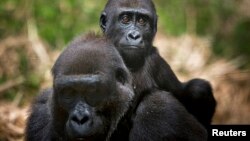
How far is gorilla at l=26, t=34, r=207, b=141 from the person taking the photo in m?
6.02

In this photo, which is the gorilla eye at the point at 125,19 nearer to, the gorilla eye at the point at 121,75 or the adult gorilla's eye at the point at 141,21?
the adult gorilla's eye at the point at 141,21

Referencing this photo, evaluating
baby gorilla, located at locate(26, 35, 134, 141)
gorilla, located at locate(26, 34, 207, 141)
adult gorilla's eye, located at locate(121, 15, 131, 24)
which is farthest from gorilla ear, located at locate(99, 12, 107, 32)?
baby gorilla, located at locate(26, 35, 134, 141)

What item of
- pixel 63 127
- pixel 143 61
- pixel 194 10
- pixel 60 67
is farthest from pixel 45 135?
pixel 194 10

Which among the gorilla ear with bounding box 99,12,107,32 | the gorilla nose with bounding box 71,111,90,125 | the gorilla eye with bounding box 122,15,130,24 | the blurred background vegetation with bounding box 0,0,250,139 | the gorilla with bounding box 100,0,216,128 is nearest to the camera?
the gorilla nose with bounding box 71,111,90,125

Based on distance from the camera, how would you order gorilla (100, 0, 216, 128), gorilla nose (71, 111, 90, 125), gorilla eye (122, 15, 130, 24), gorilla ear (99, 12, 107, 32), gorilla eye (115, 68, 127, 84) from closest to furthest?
gorilla nose (71, 111, 90, 125) → gorilla eye (115, 68, 127, 84) → gorilla (100, 0, 216, 128) → gorilla eye (122, 15, 130, 24) → gorilla ear (99, 12, 107, 32)

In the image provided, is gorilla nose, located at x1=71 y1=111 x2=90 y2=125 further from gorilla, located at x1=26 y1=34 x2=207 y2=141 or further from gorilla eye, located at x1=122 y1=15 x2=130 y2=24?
gorilla eye, located at x1=122 y1=15 x2=130 y2=24

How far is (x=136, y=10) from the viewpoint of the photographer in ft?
26.1

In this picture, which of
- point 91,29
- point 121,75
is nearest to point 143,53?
point 121,75

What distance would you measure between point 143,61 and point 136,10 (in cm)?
63

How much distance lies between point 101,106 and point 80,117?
1.06ft

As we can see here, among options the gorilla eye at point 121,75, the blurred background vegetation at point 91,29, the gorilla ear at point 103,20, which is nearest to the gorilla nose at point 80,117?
the gorilla eye at point 121,75

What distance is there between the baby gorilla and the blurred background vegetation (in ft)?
11.2

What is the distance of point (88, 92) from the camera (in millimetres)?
6066

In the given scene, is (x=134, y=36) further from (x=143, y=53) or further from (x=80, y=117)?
(x=80, y=117)
